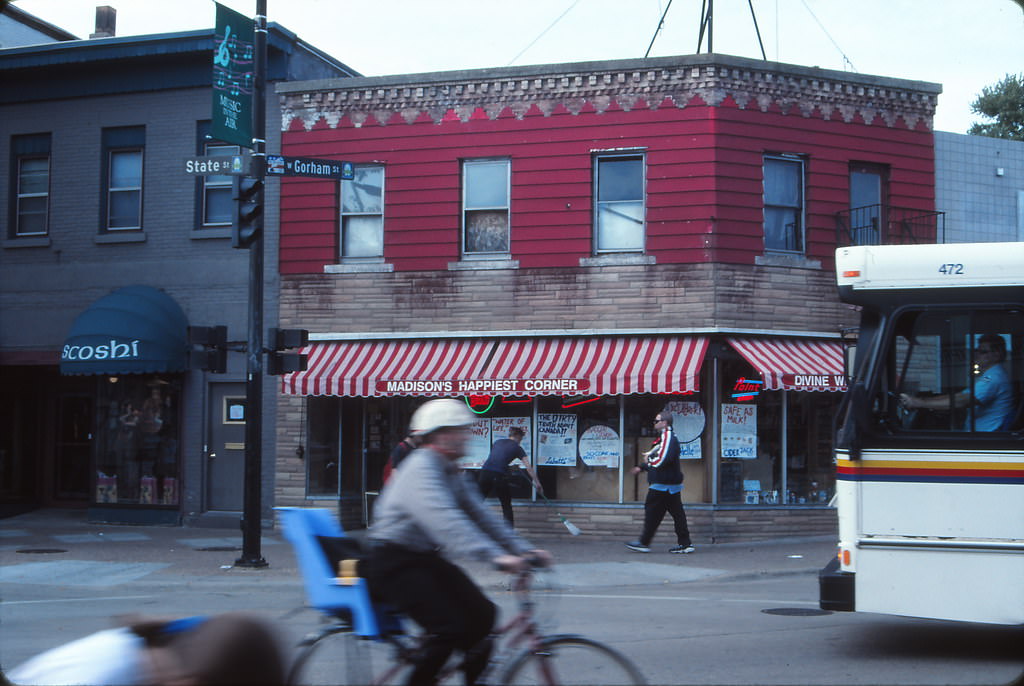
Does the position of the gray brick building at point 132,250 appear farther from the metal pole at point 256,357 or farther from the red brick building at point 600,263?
the metal pole at point 256,357

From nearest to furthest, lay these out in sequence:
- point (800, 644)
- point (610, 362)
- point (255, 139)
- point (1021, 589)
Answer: point (1021, 589), point (800, 644), point (255, 139), point (610, 362)

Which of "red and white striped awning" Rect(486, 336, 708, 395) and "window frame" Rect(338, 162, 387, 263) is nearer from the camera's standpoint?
Result: "red and white striped awning" Rect(486, 336, 708, 395)

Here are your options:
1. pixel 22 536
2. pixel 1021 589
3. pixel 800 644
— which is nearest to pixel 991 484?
pixel 1021 589

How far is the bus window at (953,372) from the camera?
24.7ft

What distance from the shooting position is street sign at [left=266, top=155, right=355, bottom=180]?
13.8 metres

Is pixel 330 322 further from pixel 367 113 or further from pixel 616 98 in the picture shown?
pixel 616 98

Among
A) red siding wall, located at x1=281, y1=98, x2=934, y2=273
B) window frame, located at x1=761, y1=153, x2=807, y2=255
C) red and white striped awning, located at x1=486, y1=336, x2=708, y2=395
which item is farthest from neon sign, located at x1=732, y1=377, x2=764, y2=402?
window frame, located at x1=761, y1=153, x2=807, y2=255

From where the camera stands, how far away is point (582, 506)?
17.1m

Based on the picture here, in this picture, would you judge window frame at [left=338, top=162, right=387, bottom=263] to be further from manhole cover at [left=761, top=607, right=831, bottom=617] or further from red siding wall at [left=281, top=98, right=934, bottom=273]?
manhole cover at [left=761, top=607, right=831, bottom=617]

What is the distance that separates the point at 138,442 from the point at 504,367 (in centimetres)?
736

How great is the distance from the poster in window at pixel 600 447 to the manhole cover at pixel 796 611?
270 inches

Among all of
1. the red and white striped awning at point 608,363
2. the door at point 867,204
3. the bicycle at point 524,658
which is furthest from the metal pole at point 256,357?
the door at point 867,204

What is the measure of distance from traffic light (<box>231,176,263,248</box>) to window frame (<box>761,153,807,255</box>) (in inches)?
327

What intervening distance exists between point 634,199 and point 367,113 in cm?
495
